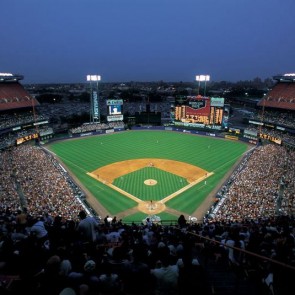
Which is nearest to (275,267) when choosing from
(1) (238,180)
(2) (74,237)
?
(2) (74,237)

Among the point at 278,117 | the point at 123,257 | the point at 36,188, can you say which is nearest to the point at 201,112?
the point at 278,117

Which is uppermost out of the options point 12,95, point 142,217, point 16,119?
point 12,95

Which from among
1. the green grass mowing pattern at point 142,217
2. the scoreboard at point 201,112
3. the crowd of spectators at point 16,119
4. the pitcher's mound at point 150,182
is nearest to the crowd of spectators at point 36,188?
the green grass mowing pattern at point 142,217

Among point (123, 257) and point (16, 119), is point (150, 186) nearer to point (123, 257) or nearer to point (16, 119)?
point (123, 257)

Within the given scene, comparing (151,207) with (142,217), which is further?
(151,207)

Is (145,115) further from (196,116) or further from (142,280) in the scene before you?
(142,280)

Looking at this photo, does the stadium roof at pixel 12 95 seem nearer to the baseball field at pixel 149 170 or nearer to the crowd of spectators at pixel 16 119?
the crowd of spectators at pixel 16 119

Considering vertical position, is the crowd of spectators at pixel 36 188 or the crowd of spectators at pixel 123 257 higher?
the crowd of spectators at pixel 123 257
